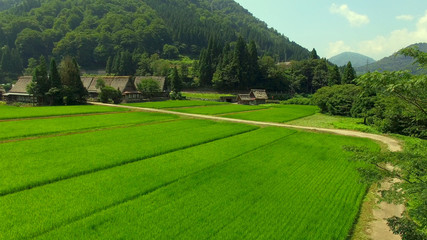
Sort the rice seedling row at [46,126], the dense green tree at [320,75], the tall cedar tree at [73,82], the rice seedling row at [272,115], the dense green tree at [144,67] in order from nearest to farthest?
1. the rice seedling row at [46,126]
2. the rice seedling row at [272,115]
3. the tall cedar tree at [73,82]
4. the dense green tree at [320,75]
5. the dense green tree at [144,67]

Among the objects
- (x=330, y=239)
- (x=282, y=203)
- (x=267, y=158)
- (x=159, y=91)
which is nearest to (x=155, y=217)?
(x=282, y=203)

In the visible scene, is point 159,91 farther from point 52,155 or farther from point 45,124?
point 52,155

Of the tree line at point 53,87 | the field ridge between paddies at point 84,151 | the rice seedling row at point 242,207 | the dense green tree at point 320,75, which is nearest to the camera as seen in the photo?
the rice seedling row at point 242,207

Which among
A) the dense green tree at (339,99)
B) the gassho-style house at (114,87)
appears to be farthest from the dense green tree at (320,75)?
the gassho-style house at (114,87)

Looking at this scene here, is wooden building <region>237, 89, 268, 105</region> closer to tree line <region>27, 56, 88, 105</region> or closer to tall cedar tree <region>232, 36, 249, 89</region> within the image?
tall cedar tree <region>232, 36, 249, 89</region>

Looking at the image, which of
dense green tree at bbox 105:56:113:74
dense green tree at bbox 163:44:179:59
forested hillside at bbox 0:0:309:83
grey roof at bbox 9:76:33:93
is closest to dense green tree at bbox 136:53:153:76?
forested hillside at bbox 0:0:309:83

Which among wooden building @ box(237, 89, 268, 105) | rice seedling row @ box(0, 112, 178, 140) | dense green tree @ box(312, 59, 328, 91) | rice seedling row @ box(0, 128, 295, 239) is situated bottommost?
rice seedling row @ box(0, 128, 295, 239)

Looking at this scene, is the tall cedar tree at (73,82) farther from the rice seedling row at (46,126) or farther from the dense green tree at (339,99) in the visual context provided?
the dense green tree at (339,99)

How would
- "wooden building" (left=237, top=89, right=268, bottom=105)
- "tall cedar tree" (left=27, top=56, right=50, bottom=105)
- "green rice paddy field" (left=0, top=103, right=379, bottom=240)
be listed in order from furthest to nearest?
"wooden building" (left=237, top=89, right=268, bottom=105)
"tall cedar tree" (left=27, top=56, right=50, bottom=105)
"green rice paddy field" (left=0, top=103, right=379, bottom=240)
